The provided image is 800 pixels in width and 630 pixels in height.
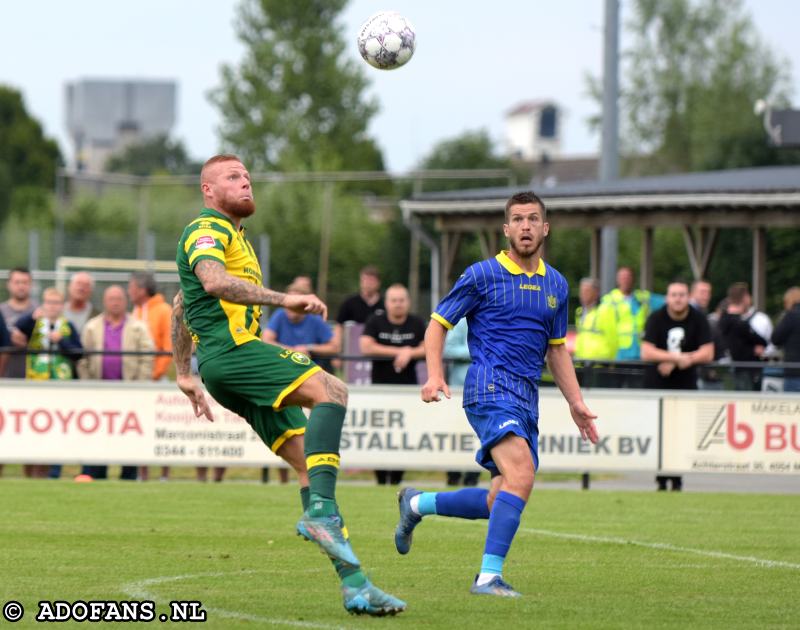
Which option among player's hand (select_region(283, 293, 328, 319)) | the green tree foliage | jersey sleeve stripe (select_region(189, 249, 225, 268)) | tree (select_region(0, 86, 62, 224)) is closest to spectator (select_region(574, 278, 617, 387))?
jersey sleeve stripe (select_region(189, 249, 225, 268))

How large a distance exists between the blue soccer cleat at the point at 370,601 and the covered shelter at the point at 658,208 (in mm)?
17311

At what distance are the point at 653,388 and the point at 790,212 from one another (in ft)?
31.8

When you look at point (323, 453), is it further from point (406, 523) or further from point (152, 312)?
point (152, 312)

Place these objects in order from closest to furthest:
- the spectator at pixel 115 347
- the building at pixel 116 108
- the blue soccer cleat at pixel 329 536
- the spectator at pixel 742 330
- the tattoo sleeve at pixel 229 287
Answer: the blue soccer cleat at pixel 329 536, the tattoo sleeve at pixel 229 287, the spectator at pixel 115 347, the spectator at pixel 742 330, the building at pixel 116 108

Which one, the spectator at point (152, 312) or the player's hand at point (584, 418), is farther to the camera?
the spectator at point (152, 312)

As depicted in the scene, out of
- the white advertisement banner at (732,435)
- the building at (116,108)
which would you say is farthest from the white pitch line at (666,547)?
the building at (116,108)

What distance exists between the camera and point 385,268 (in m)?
50.2

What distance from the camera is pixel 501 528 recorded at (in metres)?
8.04

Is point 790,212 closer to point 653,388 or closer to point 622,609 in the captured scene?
point 653,388

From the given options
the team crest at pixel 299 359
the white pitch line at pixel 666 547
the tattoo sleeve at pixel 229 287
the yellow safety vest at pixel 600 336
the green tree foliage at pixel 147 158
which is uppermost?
the green tree foliage at pixel 147 158

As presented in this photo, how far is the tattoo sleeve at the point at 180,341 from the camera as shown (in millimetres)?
8000

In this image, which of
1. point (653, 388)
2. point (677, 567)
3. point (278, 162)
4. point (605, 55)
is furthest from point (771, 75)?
point (677, 567)

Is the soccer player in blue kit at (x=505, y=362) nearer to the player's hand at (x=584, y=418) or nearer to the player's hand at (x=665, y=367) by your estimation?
the player's hand at (x=584, y=418)

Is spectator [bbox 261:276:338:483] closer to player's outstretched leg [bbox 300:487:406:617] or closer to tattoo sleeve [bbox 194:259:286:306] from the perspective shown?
tattoo sleeve [bbox 194:259:286:306]
